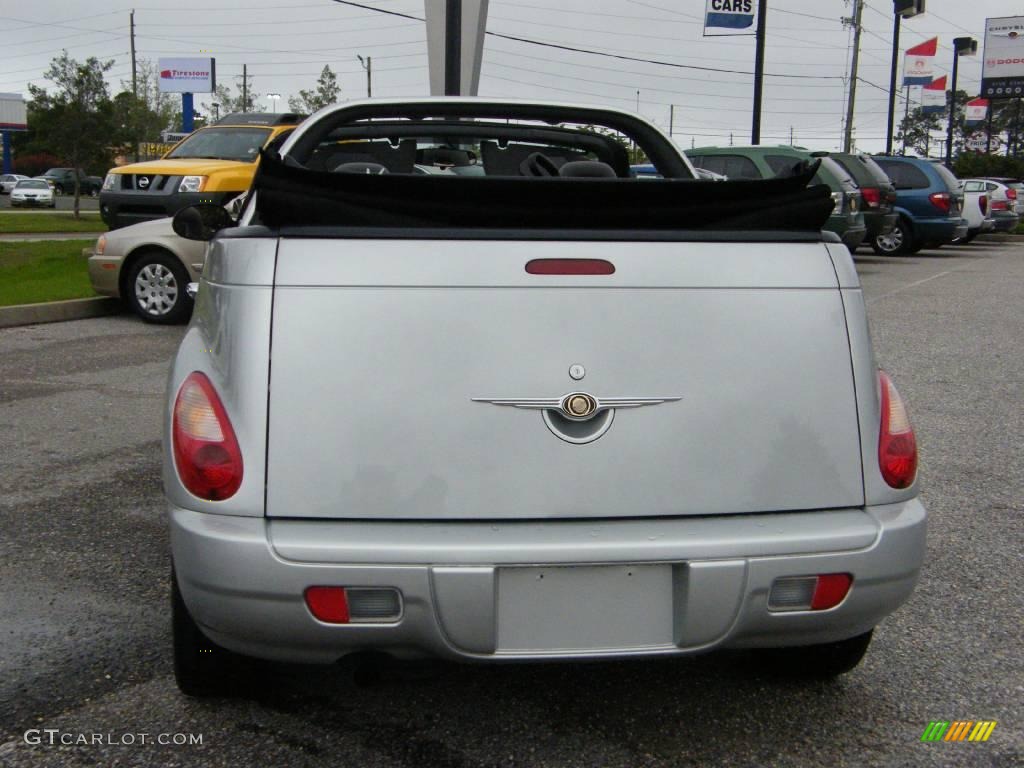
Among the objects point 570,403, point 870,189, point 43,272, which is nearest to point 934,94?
point 870,189

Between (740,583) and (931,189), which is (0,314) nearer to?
(740,583)

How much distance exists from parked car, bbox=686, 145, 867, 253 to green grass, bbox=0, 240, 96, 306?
807 centimetres

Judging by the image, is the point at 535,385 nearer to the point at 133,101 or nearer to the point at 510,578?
the point at 510,578

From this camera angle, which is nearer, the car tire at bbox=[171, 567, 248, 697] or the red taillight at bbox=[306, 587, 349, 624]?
the red taillight at bbox=[306, 587, 349, 624]

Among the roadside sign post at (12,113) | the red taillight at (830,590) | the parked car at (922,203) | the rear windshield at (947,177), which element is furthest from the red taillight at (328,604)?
the roadside sign post at (12,113)

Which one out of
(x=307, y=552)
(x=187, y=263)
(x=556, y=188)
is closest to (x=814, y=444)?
(x=556, y=188)

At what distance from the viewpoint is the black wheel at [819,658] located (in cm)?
296

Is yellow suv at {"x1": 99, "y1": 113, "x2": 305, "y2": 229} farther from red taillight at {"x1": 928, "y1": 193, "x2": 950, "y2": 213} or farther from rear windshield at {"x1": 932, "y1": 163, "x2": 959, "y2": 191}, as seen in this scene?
rear windshield at {"x1": 932, "y1": 163, "x2": 959, "y2": 191}

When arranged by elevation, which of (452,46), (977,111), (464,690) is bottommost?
(464,690)

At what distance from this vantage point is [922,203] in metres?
21.0

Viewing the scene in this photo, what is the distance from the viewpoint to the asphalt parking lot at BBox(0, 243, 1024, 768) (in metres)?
2.72

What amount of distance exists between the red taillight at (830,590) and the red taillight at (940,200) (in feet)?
65.3

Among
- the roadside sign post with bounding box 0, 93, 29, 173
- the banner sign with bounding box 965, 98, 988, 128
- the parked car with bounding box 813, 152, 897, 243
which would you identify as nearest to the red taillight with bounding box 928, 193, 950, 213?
the parked car with bounding box 813, 152, 897, 243

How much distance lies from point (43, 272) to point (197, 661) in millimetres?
11412
